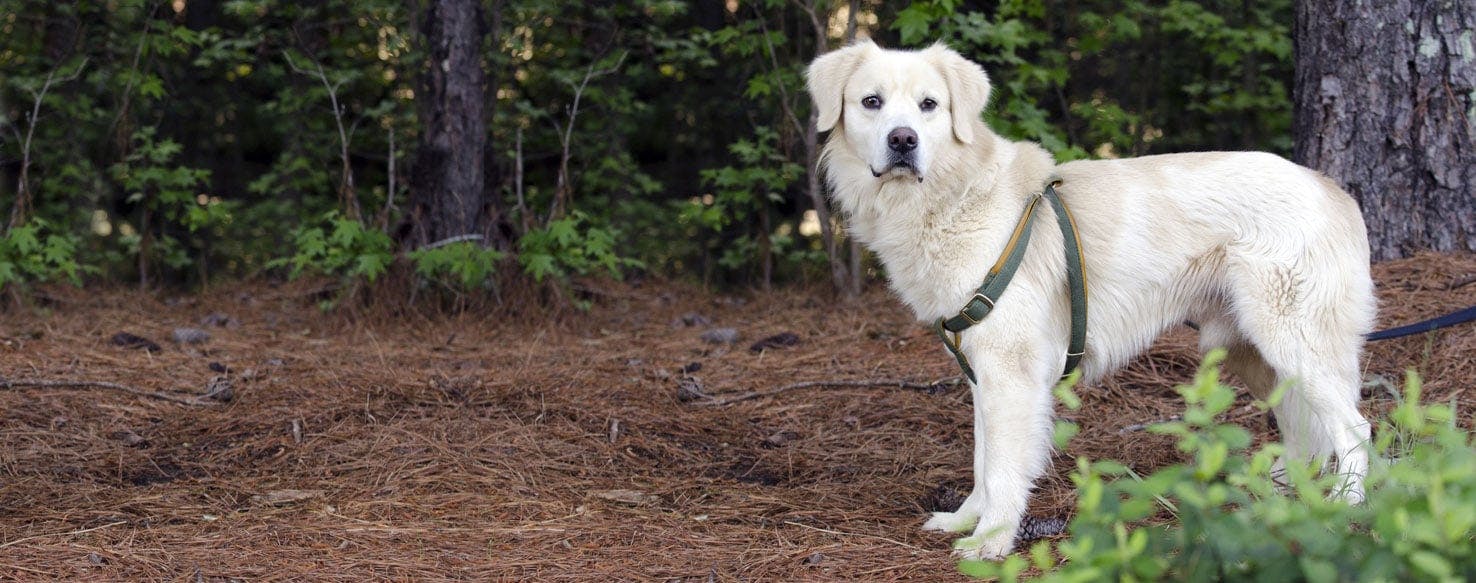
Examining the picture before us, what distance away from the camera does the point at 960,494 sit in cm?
402

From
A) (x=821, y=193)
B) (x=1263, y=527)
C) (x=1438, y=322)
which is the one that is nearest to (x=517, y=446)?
(x=1263, y=527)

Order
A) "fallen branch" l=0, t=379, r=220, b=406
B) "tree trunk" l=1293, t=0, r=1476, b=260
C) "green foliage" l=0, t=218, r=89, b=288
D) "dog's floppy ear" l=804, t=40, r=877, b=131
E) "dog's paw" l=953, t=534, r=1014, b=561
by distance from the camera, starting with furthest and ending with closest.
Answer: "green foliage" l=0, t=218, r=89, b=288 → "fallen branch" l=0, t=379, r=220, b=406 → "tree trunk" l=1293, t=0, r=1476, b=260 → "dog's floppy ear" l=804, t=40, r=877, b=131 → "dog's paw" l=953, t=534, r=1014, b=561

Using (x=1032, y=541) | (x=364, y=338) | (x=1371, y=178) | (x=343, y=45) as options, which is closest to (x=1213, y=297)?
(x=1032, y=541)

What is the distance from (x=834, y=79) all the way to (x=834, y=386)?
192 centimetres

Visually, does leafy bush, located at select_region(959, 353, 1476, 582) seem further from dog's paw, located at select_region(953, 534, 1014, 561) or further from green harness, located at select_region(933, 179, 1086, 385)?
green harness, located at select_region(933, 179, 1086, 385)

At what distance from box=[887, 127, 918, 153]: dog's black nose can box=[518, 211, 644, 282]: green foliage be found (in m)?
3.16

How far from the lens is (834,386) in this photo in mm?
5441

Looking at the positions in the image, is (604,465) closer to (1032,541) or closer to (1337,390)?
(1032,541)

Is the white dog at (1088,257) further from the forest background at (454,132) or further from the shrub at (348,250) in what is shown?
the shrub at (348,250)

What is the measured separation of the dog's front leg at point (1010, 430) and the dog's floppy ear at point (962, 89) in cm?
78

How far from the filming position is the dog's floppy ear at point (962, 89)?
376 centimetres

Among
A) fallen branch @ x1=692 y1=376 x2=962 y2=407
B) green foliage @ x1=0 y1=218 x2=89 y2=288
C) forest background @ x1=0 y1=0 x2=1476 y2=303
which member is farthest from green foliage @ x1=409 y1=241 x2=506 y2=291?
green foliage @ x1=0 y1=218 x2=89 y2=288

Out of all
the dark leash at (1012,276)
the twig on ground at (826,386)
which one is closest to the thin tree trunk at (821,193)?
the twig on ground at (826,386)

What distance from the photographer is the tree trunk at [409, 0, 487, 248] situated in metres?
6.57
